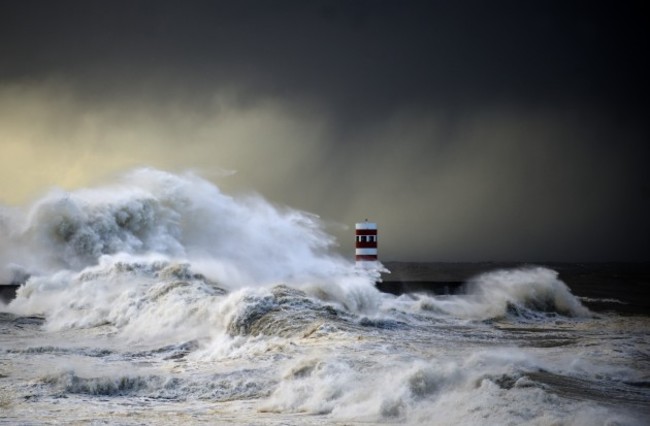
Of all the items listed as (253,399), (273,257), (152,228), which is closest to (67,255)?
(152,228)

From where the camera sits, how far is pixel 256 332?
13.5 meters

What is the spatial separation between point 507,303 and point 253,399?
472 inches

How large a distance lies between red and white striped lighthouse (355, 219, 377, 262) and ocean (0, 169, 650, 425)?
507 mm

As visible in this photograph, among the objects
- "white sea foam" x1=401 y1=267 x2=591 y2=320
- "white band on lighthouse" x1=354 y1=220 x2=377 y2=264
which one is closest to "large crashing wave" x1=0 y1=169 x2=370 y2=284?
"white band on lighthouse" x1=354 y1=220 x2=377 y2=264

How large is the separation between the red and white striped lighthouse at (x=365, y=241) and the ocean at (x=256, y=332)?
51cm

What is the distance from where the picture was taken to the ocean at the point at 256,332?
8.16m

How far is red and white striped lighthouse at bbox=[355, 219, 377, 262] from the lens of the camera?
73.6 ft

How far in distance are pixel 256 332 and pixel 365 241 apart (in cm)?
932

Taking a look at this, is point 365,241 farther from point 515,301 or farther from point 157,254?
point 157,254

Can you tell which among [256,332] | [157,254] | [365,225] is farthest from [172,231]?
[256,332]

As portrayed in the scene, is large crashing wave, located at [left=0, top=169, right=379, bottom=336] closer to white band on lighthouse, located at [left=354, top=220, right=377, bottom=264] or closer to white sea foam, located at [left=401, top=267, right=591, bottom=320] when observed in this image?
white band on lighthouse, located at [left=354, top=220, right=377, bottom=264]

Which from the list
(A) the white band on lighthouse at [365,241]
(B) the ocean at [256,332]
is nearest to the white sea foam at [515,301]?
(B) the ocean at [256,332]

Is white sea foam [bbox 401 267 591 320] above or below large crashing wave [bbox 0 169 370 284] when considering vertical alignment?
below

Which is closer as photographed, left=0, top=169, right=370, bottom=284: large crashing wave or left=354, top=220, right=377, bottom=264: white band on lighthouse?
left=354, top=220, right=377, bottom=264: white band on lighthouse
